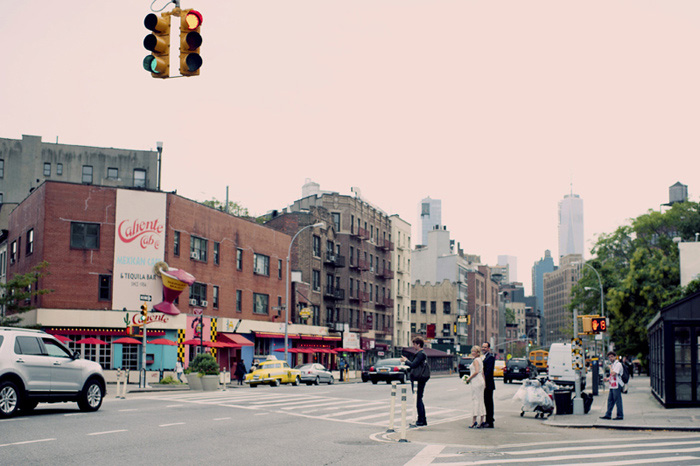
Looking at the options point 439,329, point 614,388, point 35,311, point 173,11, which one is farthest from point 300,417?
point 439,329

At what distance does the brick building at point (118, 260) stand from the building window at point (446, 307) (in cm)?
6536

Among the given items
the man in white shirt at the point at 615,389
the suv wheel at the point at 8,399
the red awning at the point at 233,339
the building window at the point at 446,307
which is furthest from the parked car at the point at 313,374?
the building window at the point at 446,307

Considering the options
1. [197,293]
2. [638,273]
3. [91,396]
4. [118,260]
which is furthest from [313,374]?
[91,396]

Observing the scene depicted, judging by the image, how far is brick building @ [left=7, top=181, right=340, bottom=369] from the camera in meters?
45.7

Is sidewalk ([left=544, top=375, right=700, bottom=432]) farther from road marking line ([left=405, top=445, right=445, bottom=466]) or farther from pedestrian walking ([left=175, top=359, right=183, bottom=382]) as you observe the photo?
pedestrian walking ([left=175, top=359, right=183, bottom=382])

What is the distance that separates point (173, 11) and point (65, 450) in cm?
686

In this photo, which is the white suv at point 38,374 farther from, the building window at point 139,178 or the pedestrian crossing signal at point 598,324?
the building window at point 139,178

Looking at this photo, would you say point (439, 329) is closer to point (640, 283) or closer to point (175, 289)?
point (640, 283)

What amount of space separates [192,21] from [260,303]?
50735 millimetres

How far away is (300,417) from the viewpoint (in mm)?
20391

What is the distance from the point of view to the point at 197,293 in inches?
2066

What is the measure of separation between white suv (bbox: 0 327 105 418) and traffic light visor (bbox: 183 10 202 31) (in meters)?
9.52

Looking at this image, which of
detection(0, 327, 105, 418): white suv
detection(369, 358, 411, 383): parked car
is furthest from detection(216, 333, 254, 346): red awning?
detection(0, 327, 105, 418): white suv

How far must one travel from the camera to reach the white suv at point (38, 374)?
1731 cm
